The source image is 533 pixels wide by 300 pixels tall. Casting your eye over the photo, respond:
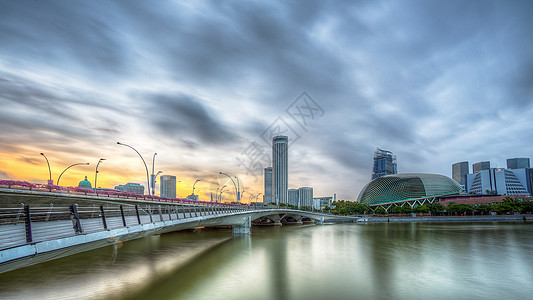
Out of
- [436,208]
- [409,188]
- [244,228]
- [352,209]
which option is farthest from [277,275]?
[409,188]

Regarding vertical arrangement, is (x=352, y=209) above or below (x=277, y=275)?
below

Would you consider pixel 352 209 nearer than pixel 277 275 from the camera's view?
No

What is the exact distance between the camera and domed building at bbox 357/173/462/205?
175m

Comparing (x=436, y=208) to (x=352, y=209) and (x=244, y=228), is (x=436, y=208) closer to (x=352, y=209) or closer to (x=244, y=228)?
(x=352, y=209)

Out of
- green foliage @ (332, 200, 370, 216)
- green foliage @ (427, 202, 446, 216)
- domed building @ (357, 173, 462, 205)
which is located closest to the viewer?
green foliage @ (427, 202, 446, 216)

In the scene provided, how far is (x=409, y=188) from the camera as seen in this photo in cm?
17775

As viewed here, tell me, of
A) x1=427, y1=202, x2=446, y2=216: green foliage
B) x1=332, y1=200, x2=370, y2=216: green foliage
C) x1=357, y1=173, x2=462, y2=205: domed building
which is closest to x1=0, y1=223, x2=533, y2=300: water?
x1=427, y1=202, x2=446, y2=216: green foliage

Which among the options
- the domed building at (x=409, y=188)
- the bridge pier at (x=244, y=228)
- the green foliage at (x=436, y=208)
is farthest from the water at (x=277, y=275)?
the domed building at (x=409, y=188)

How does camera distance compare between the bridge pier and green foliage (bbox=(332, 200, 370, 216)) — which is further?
green foliage (bbox=(332, 200, 370, 216))

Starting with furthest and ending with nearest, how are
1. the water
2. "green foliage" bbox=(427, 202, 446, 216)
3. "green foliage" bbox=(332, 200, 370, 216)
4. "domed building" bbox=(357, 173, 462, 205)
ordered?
1. "domed building" bbox=(357, 173, 462, 205)
2. "green foliage" bbox=(332, 200, 370, 216)
3. "green foliage" bbox=(427, 202, 446, 216)
4. the water

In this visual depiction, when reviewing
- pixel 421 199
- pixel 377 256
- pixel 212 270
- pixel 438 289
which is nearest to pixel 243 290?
pixel 212 270

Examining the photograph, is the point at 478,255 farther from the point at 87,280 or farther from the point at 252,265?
the point at 87,280

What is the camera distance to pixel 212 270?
26.7m

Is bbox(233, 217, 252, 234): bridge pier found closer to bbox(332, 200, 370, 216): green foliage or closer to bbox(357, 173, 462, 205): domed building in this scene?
bbox(332, 200, 370, 216): green foliage
